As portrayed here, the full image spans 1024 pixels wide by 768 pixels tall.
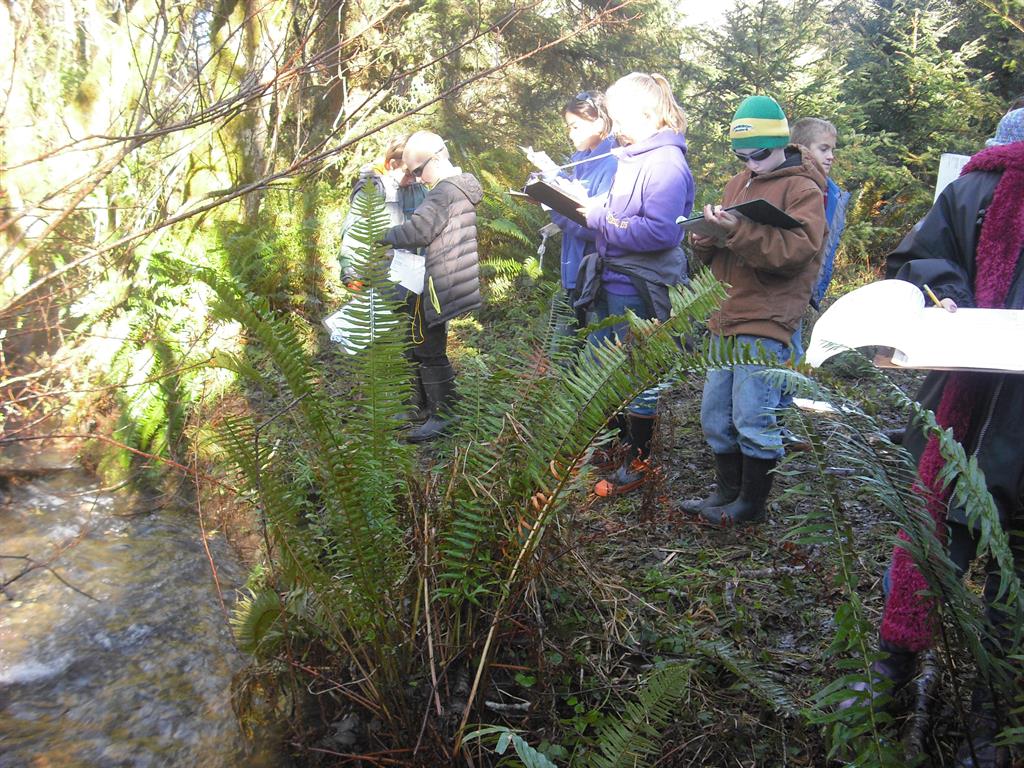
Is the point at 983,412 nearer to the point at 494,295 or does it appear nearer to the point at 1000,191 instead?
the point at 1000,191

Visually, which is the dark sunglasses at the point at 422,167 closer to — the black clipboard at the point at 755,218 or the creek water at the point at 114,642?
the black clipboard at the point at 755,218

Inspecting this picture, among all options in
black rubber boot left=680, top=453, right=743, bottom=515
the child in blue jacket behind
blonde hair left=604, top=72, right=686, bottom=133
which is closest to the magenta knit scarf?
black rubber boot left=680, top=453, right=743, bottom=515

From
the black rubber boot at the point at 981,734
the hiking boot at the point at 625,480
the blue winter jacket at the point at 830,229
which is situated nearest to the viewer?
the black rubber boot at the point at 981,734

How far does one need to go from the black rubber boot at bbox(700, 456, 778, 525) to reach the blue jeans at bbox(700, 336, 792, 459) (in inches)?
2.8

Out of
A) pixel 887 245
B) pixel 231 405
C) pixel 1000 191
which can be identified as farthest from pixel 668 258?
pixel 887 245

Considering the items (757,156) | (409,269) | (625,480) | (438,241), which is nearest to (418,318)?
(409,269)

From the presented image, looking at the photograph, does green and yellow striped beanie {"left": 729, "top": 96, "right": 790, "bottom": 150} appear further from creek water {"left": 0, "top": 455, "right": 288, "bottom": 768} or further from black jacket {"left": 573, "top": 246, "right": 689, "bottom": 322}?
creek water {"left": 0, "top": 455, "right": 288, "bottom": 768}

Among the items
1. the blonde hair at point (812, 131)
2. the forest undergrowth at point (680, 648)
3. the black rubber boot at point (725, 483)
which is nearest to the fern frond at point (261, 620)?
the forest undergrowth at point (680, 648)

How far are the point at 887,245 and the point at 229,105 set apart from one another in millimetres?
8593

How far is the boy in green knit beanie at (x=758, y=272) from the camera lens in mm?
3164

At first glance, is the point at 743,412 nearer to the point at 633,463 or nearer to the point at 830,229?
the point at 633,463

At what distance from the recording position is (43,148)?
4453 millimetres

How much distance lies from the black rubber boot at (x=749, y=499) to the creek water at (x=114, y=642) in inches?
87.3

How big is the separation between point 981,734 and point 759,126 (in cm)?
247
